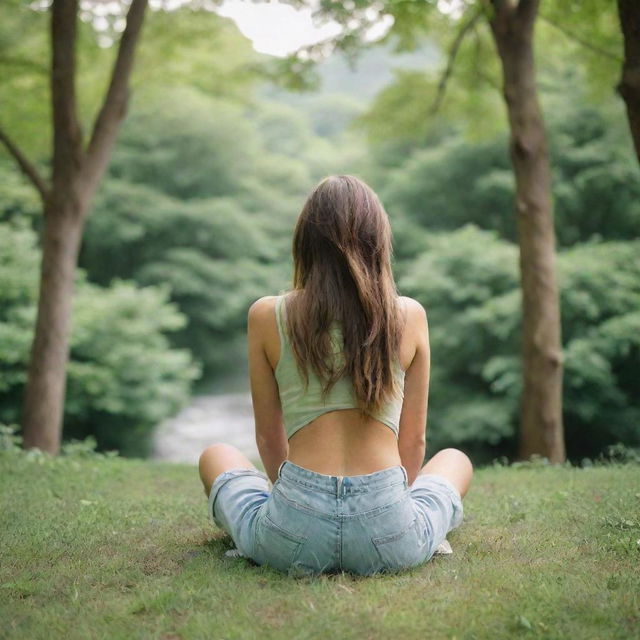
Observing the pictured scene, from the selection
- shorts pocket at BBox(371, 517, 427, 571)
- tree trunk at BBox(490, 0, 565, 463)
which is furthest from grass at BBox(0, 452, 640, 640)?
tree trunk at BBox(490, 0, 565, 463)

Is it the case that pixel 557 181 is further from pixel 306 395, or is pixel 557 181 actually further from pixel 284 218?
pixel 306 395

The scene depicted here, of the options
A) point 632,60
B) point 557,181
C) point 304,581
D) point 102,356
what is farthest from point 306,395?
point 557,181

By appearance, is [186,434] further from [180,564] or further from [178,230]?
[180,564]

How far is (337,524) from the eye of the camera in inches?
99.3

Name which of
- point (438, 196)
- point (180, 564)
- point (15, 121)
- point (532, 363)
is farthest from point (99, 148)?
point (438, 196)

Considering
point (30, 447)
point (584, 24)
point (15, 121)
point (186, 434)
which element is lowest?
point (186, 434)

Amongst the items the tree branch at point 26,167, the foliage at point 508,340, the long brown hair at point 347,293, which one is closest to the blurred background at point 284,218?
the foliage at point 508,340

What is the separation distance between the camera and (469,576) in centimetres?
263

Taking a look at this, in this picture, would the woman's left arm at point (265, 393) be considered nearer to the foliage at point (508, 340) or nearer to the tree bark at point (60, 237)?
the tree bark at point (60, 237)

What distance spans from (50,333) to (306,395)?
5.28 m

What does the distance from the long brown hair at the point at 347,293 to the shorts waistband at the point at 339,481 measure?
24cm

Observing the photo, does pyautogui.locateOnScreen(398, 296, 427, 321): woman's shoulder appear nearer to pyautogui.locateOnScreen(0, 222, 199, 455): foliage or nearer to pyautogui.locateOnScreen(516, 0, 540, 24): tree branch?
pyautogui.locateOnScreen(516, 0, 540, 24): tree branch

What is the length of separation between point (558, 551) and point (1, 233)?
37.8 ft

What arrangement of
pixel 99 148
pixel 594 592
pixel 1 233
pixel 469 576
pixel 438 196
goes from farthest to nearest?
pixel 438 196 → pixel 1 233 → pixel 99 148 → pixel 469 576 → pixel 594 592
